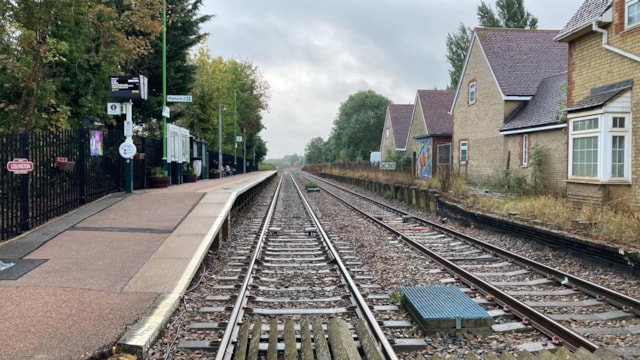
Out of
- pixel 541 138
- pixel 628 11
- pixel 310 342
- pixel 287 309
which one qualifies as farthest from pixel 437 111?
pixel 310 342

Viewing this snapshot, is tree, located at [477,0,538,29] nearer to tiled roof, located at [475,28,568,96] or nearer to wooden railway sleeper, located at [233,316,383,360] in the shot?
tiled roof, located at [475,28,568,96]

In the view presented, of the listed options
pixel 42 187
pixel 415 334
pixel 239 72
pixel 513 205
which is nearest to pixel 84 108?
pixel 42 187

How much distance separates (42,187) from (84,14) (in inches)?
203

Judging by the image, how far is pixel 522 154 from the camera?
893 inches

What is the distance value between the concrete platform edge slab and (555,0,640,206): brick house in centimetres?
1162

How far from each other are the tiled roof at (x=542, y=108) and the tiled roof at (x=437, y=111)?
12356 millimetres

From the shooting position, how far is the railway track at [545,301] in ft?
16.2

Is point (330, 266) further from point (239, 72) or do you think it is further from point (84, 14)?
point (239, 72)

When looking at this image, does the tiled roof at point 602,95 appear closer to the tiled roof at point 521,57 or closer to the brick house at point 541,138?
the brick house at point 541,138

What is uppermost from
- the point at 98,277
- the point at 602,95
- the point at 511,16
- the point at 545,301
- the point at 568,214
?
the point at 511,16

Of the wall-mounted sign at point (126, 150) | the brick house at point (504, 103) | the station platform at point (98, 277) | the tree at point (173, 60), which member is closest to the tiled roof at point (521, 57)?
the brick house at point (504, 103)

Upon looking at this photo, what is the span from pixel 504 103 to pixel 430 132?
12.9 metres

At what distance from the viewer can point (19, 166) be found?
26.9 feet

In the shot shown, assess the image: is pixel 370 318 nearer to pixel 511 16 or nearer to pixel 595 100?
pixel 595 100
